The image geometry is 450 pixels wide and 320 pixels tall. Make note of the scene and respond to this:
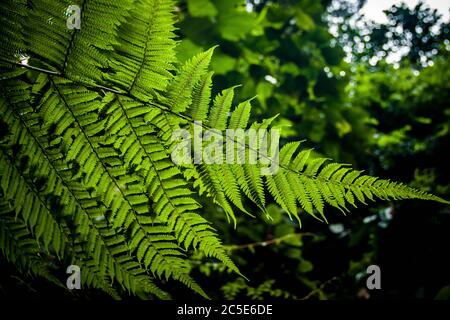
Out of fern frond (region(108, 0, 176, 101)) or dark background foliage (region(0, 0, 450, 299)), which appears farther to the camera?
dark background foliage (region(0, 0, 450, 299))

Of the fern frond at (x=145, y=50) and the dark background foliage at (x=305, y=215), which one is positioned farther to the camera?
the dark background foliage at (x=305, y=215)

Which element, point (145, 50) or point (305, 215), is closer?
point (145, 50)

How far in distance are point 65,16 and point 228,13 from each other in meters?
1.85

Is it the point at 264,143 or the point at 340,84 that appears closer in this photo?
the point at 264,143

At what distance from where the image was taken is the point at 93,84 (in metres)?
0.57

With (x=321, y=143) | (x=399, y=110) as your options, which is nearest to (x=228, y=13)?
(x=321, y=143)

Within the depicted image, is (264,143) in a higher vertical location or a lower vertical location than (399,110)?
lower

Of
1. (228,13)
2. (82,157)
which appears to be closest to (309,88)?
(228,13)

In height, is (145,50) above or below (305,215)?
below

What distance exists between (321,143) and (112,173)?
2725 mm
